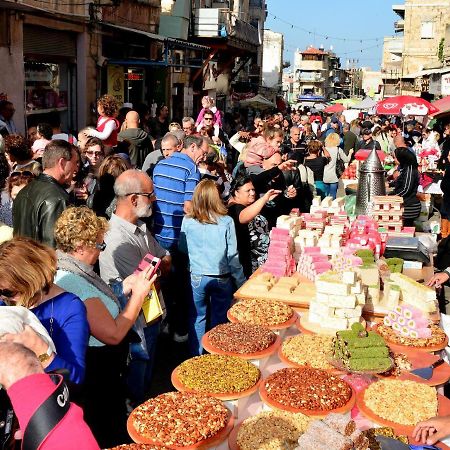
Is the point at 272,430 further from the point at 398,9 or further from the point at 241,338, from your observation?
the point at 398,9

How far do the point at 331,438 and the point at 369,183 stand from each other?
17.3 ft

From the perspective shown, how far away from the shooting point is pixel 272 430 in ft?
9.36

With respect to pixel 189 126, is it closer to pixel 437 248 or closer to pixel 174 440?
pixel 437 248

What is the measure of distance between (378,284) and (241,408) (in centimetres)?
192

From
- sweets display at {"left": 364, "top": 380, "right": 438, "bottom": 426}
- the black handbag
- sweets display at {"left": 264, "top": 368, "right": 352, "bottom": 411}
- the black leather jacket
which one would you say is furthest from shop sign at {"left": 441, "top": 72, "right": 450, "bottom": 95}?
sweets display at {"left": 264, "top": 368, "right": 352, "bottom": 411}

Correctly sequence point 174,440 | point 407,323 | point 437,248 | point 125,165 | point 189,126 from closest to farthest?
point 174,440, point 407,323, point 125,165, point 437,248, point 189,126

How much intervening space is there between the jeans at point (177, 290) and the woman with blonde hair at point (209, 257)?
352 mm

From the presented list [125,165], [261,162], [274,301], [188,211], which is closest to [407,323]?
[274,301]

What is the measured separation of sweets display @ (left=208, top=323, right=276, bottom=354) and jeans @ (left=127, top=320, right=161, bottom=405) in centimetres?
65

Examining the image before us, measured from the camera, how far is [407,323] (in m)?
4.08

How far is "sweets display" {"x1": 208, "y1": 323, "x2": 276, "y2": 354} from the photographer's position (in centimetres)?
373

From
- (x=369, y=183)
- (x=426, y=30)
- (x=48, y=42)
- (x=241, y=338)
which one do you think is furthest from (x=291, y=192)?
(x=426, y=30)

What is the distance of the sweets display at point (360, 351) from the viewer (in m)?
3.48

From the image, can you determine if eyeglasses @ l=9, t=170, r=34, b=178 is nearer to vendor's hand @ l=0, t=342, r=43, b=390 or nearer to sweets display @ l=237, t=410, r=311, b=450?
sweets display @ l=237, t=410, r=311, b=450
